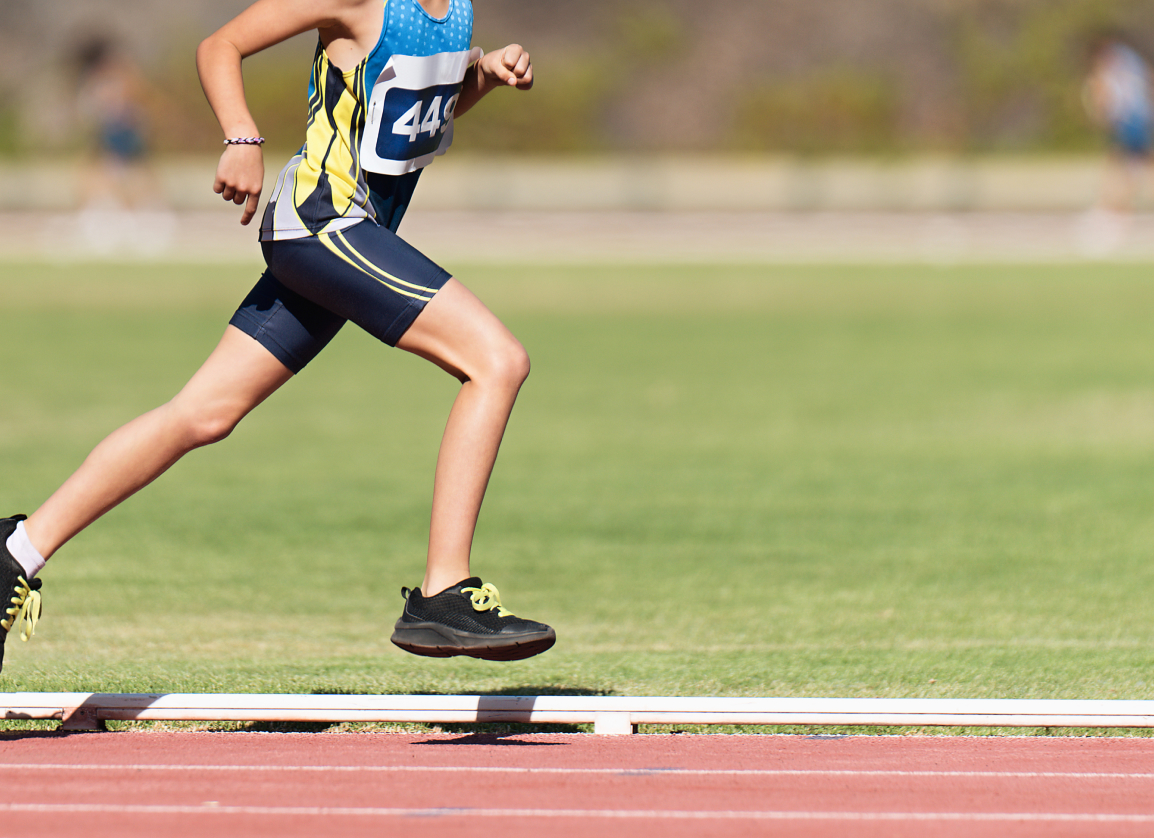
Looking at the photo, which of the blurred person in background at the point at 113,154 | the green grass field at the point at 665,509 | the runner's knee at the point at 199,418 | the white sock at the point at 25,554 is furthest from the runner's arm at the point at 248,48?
the blurred person in background at the point at 113,154

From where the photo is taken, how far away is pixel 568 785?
3750 mm

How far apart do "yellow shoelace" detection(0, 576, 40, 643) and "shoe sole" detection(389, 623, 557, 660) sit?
948 millimetres

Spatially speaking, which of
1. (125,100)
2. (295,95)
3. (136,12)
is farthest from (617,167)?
(136,12)

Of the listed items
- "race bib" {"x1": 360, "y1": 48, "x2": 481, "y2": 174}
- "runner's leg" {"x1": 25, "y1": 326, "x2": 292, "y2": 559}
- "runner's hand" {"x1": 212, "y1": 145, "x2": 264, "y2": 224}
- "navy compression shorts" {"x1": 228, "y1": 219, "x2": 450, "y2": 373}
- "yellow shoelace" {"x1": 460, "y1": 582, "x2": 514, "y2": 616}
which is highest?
"race bib" {"x1": 360, "y1": 48, "x2": 481, "y2": 174}

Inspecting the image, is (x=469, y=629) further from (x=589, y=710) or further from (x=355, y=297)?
(x=355, y=297)

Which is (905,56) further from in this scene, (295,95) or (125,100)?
(125,100)

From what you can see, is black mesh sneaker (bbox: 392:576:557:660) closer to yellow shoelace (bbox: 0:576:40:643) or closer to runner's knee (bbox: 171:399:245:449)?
runner's knee (bbox: 171:399:245:449)

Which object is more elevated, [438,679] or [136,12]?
[136,12]

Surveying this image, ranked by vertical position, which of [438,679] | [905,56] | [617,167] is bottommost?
[438,679]

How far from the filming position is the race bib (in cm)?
415

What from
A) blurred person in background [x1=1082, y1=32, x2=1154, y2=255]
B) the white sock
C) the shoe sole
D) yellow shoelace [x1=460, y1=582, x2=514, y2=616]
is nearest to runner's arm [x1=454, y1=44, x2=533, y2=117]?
yellow shoelace [x1=460, y1=582, x2=514, y2=616]

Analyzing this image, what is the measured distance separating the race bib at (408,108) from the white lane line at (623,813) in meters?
1.60

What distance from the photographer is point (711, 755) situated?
4.03m

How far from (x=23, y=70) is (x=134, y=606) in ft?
145
